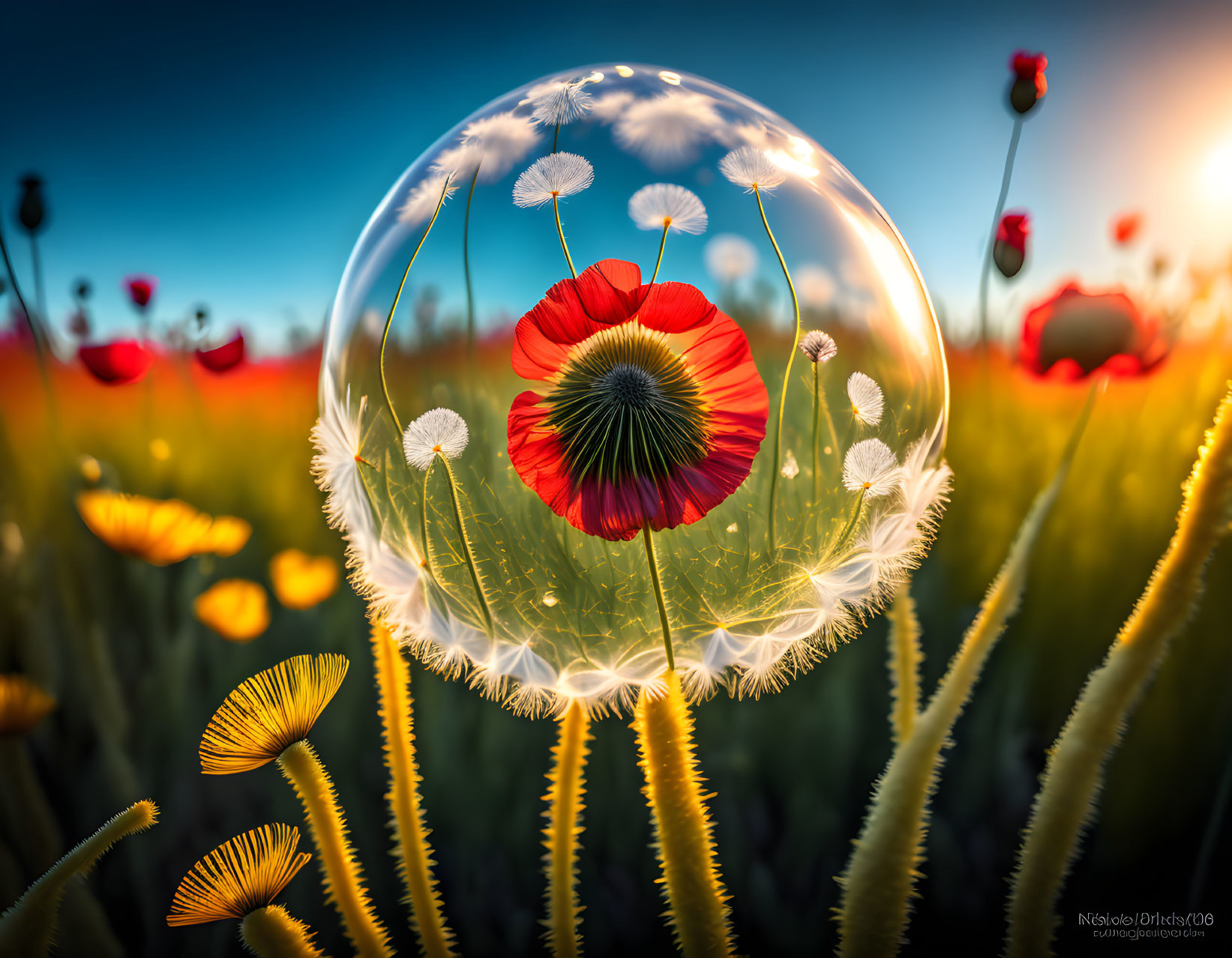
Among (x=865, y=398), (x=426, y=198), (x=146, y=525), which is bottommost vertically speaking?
(x=146, y=525)

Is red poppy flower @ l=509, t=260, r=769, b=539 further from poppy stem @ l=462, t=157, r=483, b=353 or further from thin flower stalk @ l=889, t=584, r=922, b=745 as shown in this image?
thin flower stalk @ l=889, t=584, r=922, b=745

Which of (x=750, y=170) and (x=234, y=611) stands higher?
(x=750, y=170)

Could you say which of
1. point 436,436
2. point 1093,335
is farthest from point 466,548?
point 1093,335

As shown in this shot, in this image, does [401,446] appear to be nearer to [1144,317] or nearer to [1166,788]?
[1144,317]

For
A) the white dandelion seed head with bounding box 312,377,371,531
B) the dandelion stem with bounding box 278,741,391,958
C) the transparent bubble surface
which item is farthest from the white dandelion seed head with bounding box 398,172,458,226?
the dandelion stem with bounding box 278,741,391,958

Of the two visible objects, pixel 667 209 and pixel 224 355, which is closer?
pixel 667 209

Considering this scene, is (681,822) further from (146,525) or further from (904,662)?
(146,525)

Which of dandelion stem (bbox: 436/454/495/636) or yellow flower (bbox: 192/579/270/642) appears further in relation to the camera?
yellow flower (bbox: 192/579/270/642)

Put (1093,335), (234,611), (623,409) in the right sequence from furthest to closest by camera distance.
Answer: (234,611) < (1093,335) < (623,409)
